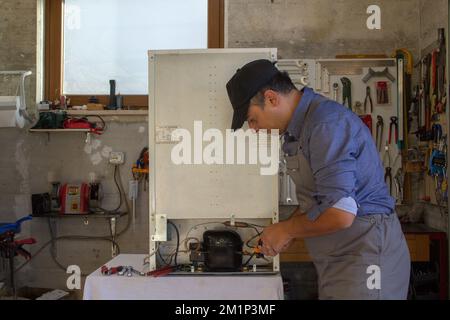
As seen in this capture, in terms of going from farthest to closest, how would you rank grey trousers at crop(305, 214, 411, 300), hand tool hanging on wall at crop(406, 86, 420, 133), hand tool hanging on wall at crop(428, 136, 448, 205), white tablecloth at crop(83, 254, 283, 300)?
hand tool hanging on wall at crop(406, 86, 420, 133) < hand tool hanging on wall at crop(428, 136, 448, 205) < white tablecloth at crop(83, 254, 283, 300) < grey trousers at crop(305, 214, 411, 300)

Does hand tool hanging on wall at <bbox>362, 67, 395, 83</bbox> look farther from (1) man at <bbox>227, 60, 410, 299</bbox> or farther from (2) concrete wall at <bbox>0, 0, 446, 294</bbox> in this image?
(1) man at <bbox>227, 60, 410, 299</bbox>

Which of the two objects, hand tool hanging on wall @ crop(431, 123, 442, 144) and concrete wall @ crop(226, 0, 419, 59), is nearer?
hand tool hanging on wall @ crop(431, 123, 442, 144)

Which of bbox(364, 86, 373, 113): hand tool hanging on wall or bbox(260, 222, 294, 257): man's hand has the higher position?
bbox(364, 86, 373, 113): hand tool hanging on wall

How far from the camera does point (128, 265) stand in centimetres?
202

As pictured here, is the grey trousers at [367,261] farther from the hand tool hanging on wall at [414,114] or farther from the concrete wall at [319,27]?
the concrete wall at [319,27]

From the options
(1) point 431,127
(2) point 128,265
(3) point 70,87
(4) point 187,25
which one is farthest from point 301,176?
(3) point 70,87

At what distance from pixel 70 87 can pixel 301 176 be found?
9.31 feet

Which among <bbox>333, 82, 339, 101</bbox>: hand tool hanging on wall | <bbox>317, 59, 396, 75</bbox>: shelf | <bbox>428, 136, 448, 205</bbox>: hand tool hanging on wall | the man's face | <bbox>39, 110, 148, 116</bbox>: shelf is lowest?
<bbox>428, 136, 448, 205</bbox>: hand tool hanging on wall

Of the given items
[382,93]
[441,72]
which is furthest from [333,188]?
[382,93]

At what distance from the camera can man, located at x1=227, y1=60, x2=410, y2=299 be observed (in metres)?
1.24

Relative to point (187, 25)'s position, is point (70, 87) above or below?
below

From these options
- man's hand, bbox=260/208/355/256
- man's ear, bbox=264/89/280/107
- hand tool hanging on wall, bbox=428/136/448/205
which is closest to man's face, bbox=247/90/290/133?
man's ear, bbox=264/89/280/107

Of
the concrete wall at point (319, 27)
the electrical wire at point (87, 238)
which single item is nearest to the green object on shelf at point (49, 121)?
the electrical wire at point (87, 238)
